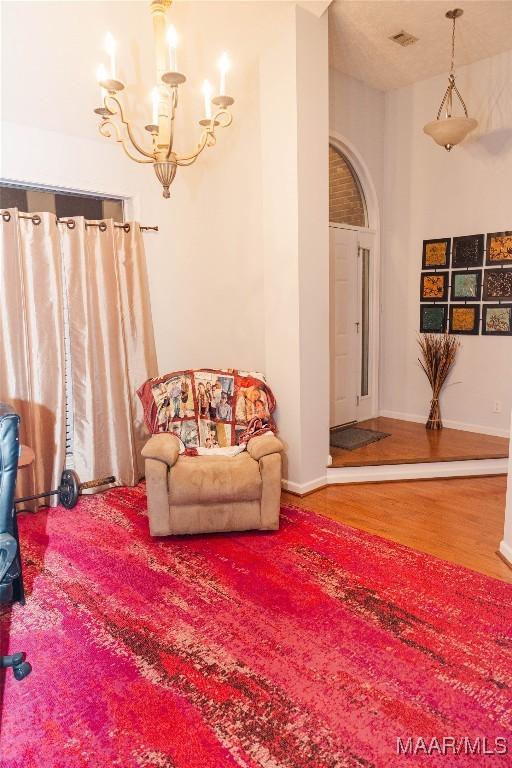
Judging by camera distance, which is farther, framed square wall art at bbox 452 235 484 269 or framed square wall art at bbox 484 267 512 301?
framed square wall art at bbox 452 235 484 269

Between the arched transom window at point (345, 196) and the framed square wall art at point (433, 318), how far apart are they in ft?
3.40

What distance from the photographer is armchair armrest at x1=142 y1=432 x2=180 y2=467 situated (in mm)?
3029

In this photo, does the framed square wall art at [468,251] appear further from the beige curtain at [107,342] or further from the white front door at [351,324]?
the beige curtain at [107,342]

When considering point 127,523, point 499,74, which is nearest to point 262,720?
point 127,523

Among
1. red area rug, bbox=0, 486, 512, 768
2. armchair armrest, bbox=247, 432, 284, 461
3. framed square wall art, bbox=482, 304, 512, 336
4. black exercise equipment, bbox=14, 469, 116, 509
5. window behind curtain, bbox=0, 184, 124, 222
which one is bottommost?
red area rug, bbox=0, 486, 512, 768

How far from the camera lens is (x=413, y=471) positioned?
402cm

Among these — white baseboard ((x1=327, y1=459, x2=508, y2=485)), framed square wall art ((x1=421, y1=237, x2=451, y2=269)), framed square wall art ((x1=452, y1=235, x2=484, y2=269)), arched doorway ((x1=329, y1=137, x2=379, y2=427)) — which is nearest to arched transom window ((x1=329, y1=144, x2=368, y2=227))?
arched doorway ((x1=329, y1=137, x2=379, y2=427))

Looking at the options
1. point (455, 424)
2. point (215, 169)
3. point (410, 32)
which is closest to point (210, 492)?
point (215, 169)

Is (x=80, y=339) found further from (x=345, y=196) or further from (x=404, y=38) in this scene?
(x=404, y=38)

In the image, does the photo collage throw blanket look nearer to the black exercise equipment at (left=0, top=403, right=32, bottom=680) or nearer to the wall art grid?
the black exercise equipment at (left=0, top=403, right=32, bottom=680)

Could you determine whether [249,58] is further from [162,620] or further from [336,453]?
[162,620]

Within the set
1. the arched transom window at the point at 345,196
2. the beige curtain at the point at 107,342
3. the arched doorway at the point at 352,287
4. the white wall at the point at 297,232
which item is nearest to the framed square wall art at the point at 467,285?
the arched doorway at the point at 352,287

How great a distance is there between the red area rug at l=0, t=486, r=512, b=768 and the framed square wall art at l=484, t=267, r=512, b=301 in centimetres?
264

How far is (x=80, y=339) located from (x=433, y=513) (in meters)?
2.76
